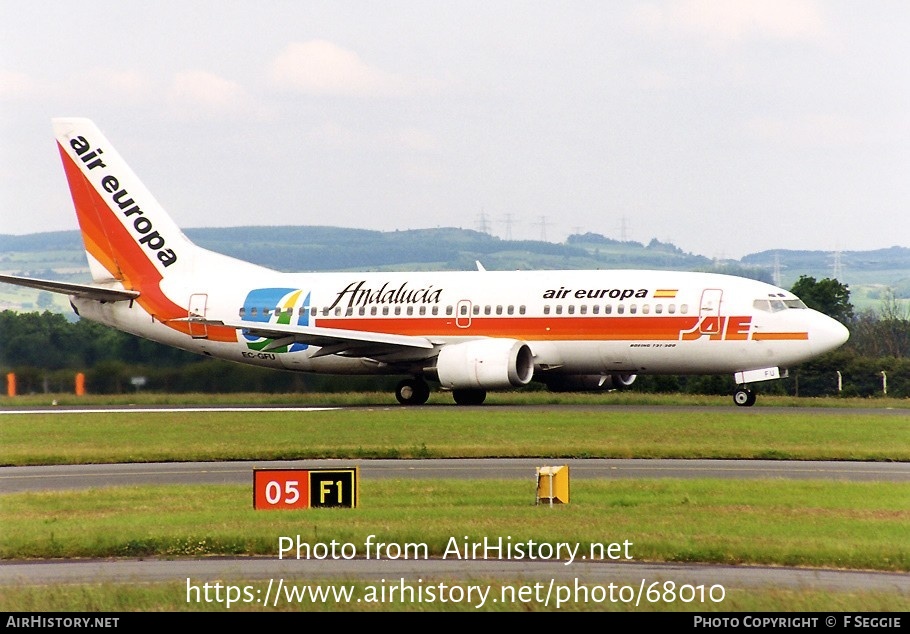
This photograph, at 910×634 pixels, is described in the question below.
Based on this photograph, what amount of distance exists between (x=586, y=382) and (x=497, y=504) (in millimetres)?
27632

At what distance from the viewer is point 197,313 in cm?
5178

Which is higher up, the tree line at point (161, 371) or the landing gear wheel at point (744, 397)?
the tree line at point (161, 371)

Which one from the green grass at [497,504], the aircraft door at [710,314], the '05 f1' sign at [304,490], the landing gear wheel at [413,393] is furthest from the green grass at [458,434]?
the '05 f1' sign at [304,490]

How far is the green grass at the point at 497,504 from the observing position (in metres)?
17.0

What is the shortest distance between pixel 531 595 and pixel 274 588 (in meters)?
2.70

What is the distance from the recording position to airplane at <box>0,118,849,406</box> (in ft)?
145

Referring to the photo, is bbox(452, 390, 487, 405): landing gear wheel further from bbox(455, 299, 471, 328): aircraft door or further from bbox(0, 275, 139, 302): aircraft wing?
bbox(0, 275, 139, 302): aircraft wing

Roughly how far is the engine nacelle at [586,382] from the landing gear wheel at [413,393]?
4.15m

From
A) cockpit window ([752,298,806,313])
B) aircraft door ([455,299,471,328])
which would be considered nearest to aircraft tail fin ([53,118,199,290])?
aircraft door ([455,299,471,328])

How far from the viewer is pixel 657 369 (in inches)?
1786

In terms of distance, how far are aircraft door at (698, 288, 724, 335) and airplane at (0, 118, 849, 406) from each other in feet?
0.13

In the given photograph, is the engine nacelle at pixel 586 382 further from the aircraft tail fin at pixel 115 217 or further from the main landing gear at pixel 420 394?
the aircraft tail fin at pixel 115 217
